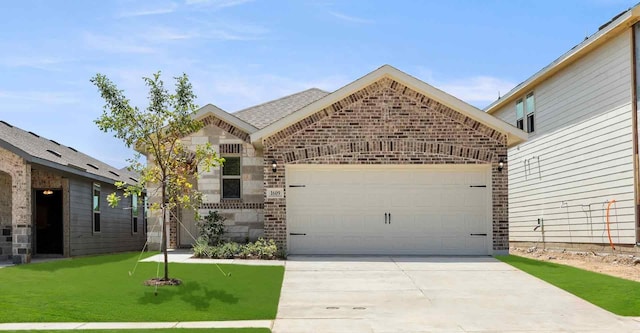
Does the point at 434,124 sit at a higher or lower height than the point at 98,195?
higher

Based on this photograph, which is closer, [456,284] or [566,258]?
[456,284]

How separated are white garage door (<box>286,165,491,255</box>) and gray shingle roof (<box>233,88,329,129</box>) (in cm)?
332

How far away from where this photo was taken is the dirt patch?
52.1 ft

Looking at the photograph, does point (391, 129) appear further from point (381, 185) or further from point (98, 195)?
point (98, 195)

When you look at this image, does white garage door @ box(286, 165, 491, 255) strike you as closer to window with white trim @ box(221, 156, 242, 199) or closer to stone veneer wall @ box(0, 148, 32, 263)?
window with white trim @ box(221, 156, 242, 199)

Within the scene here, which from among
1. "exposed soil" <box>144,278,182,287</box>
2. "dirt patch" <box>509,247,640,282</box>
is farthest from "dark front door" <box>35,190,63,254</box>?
"dirt patch" <box>509,247,640,282</box>

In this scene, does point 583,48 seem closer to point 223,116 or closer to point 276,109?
point 276,109

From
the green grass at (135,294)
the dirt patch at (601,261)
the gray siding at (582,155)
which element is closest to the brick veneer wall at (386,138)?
the dirt patch at (601,261)

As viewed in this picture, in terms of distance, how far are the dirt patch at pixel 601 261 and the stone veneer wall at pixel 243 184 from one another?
8421 millimetres

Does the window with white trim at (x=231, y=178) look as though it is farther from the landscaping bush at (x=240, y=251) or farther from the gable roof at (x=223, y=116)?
the landscaping bush at (x=240, y=251)

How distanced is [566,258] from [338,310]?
458 inches

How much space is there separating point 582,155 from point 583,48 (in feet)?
10.3

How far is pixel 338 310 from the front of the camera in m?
10.9

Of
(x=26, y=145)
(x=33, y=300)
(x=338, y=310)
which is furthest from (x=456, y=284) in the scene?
(x=26, y=145)
